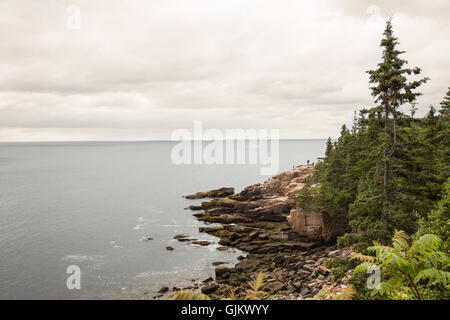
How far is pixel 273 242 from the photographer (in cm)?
4256

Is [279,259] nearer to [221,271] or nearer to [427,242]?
[221,271]

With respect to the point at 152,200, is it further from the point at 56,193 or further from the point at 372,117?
the point at 372,117

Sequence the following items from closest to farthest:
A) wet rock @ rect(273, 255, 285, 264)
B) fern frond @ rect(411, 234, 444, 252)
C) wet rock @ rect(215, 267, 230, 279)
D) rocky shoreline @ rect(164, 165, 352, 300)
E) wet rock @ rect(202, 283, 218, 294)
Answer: fern frond @ rect(411, 234, 444, 252) → rocky shoreline @ rect(164, 165, 352, 300) → wet rock @ rect(202, 283, 218, 294) → wet rock @ rect(215, 267, 230, 279) → wet rock @ rect(273, 255, 285, 264)

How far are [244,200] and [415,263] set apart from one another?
59.4 metres

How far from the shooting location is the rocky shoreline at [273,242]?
28953 mm

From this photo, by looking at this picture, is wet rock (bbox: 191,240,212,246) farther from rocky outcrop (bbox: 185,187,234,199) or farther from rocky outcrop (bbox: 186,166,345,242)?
rocky outcrop (bbox: 185,187,234,199)

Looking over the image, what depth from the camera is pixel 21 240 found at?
154ft

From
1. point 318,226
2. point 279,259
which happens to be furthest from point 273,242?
point 318,226

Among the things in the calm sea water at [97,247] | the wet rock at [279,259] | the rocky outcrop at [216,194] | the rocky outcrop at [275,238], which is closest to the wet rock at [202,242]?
the calm sea water at [97,247]

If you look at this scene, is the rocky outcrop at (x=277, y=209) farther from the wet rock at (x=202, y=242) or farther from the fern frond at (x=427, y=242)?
the fern frond at (x=427, y=242)

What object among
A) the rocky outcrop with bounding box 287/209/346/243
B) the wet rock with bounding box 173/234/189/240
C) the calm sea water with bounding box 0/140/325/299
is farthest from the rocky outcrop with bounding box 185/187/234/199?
the rocky outcrop with bounding box 287/209/346/243

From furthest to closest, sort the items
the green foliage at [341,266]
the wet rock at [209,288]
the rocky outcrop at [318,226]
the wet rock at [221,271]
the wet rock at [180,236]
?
the wet rock at [180,236] → the rocky outcrop at [318,226] → the wet rock at [221,271] → the wet rock at [209,288] → the green foliage at [341,266]

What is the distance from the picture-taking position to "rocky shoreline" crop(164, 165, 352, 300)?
29.0 m

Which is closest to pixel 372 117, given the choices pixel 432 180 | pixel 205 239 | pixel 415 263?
pixel 415 263
